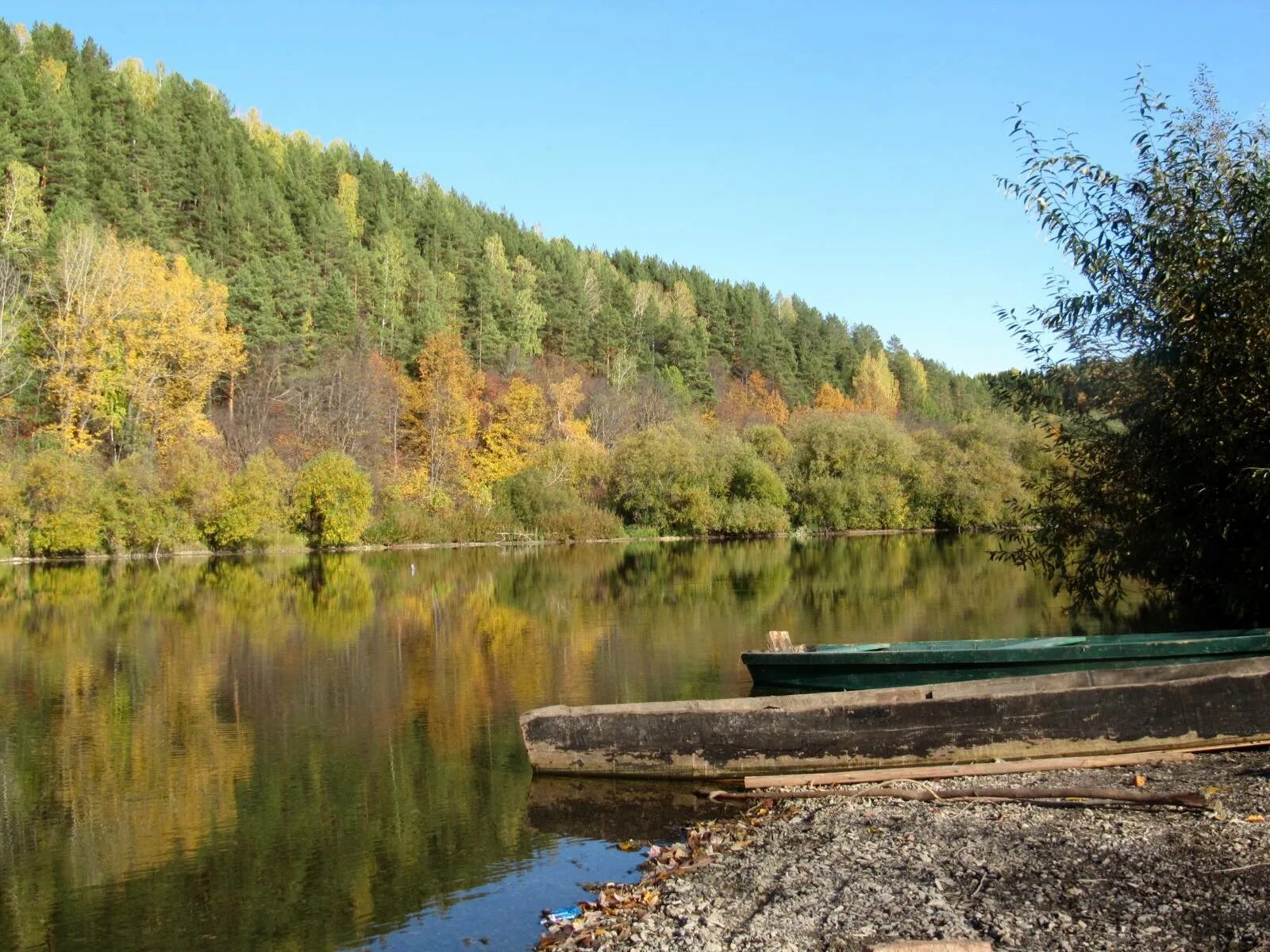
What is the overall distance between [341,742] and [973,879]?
8456 millimetres

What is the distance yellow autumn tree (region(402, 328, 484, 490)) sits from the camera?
229 feet

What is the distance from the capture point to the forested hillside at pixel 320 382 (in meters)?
52.2

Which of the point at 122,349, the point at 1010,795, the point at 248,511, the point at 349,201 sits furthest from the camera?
the point at 349,201

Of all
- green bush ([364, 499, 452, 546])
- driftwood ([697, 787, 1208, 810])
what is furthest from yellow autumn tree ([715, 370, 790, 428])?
driftwood ([697, 787, 1208, 810])

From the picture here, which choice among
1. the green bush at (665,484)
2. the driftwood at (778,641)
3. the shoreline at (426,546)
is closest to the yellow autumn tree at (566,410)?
the green bush at (665,484)

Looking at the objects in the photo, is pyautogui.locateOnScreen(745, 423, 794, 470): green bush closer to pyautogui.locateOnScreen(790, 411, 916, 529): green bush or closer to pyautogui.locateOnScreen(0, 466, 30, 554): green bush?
pyautogui.locateOnScreen(790, 411, 916, 529): green bush

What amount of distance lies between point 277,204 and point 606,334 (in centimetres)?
3233

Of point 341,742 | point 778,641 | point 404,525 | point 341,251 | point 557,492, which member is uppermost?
point 341,251

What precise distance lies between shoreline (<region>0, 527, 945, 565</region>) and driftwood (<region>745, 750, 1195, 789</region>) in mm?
43973

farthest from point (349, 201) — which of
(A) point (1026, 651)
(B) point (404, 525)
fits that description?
(A) point (1026, 651)

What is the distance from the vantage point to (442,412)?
71938 millimetres

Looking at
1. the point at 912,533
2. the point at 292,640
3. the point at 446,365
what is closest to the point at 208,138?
the point at 446,365

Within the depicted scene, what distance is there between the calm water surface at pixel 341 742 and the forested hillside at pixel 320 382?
66.8 ft

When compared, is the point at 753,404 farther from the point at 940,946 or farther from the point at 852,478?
the point at 940,946
